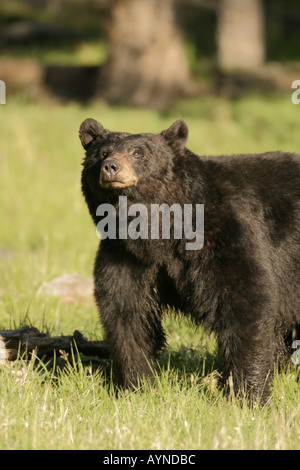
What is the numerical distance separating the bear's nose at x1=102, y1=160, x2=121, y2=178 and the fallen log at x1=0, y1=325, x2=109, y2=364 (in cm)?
120

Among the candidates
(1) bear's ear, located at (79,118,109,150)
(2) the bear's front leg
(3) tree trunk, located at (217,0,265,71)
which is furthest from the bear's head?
(3) tree trunk, located at (217,0,265,71)

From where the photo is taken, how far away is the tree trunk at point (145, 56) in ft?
55.0

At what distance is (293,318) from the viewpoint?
4.75m

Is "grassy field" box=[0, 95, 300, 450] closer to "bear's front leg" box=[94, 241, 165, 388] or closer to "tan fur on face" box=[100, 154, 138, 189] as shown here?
"bear's front leg" box=[94, 241, 165, 388]

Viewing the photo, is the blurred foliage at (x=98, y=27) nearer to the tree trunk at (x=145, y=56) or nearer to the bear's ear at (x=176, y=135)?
the tree trunk at (x=145, y=56)

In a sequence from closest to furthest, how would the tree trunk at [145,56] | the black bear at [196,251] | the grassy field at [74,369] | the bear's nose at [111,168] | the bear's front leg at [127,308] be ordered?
the grassy field at [74,369] < the bear's nose at [111,168] < the black bear at [196,251] < the bear's front leg at [127,308] < the tree trunk at [145,56]

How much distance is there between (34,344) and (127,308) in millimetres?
743

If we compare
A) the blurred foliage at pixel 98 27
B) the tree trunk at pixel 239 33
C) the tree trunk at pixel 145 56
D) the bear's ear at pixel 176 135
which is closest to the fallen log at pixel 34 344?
the bear's ear at pixel 176 135

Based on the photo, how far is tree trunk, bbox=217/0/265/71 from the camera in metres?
20.7

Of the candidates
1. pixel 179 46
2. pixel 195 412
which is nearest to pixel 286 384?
pixel 195 412

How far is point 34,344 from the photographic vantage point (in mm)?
4957

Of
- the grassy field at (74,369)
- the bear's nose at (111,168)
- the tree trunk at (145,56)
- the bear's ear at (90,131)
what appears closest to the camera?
the grassy field at (74,369)

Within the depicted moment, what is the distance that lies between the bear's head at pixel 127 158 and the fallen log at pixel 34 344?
1.12 m

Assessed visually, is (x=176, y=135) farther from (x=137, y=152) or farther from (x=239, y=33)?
(x=239, y=33)
